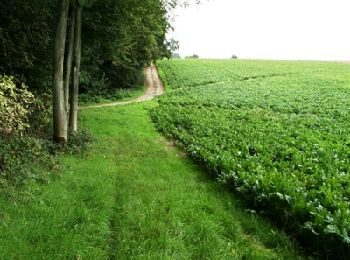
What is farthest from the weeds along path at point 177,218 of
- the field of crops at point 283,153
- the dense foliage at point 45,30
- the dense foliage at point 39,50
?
the dense foliage at point 45,30

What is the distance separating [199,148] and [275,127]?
515 centimetres

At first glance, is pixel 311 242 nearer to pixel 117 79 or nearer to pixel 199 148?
pixel 199 148

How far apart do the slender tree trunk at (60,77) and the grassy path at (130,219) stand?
1878 millimetres

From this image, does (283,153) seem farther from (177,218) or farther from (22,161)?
(22,161)

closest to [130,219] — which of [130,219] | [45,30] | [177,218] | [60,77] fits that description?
[130,219]

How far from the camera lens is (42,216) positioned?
6582mm

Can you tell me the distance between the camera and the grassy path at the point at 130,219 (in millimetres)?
5828

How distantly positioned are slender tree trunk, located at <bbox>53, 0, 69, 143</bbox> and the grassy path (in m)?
1.88

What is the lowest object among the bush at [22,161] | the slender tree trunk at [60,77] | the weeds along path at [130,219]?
the weeds along path at [130,219]

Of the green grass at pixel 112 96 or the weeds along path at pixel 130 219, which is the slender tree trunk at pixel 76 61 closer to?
the weeds along path at pixel 130 219

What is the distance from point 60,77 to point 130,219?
21.6 ft

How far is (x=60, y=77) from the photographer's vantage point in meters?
12.1

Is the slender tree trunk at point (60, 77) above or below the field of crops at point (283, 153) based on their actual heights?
above

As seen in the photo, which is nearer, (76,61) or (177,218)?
(177,218)
